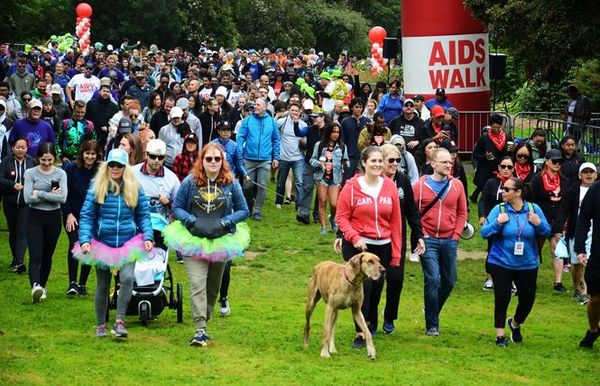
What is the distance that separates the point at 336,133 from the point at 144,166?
6.97 m

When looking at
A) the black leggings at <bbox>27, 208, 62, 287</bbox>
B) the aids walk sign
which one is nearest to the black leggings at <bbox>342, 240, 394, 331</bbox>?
the black leggings at <bbox>27, 208, 62, 287</bbox>

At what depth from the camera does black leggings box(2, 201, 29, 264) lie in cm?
1700

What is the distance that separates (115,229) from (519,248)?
4.05m

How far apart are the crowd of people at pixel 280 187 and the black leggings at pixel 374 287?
0.06ft

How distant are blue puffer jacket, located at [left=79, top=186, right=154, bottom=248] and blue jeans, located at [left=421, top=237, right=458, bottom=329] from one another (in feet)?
9.36

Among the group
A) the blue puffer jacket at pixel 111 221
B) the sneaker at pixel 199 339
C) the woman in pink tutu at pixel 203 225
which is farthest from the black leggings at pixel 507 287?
the blue puffer jacket at pixel 111 221

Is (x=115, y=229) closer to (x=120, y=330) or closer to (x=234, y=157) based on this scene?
(x=120, y=330)

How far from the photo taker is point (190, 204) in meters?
12.6

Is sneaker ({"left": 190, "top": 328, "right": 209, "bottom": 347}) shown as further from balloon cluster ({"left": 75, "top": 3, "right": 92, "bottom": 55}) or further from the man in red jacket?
balloon cluster ({"left": 75, "top": 3, "right": 92, "bottom": 55})

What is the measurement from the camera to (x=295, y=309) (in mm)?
15453

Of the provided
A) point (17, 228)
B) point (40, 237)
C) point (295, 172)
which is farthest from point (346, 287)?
point (295, 172)

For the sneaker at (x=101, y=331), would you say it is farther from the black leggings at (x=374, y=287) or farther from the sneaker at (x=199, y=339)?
the black leggings at (x=374, y=287)

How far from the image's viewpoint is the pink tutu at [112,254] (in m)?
12.4

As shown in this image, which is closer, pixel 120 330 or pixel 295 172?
pixel 120 330
